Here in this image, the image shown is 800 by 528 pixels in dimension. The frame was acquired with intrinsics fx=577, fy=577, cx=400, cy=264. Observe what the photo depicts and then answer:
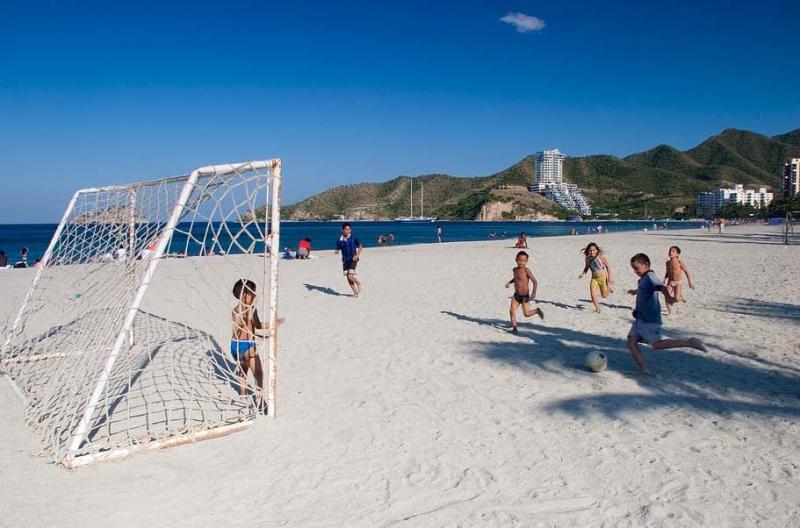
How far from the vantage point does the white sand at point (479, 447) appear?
3.60 meters

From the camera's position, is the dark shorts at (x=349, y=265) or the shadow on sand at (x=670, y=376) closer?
the shadow on sand at (x=670, y=376)

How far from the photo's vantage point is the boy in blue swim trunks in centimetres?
543

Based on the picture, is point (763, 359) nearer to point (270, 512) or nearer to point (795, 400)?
point (795, 400)

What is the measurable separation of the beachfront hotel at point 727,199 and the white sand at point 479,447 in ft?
490

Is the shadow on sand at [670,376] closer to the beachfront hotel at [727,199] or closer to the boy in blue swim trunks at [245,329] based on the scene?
the boy in blue swim trunks at [245,329]

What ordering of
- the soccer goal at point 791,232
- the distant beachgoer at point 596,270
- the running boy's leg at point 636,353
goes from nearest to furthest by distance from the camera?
the running boy's leg at point 636,353, the distant beachgoer at point 596,270, the soccer goal at point 791,232

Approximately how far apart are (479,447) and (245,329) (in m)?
2.45

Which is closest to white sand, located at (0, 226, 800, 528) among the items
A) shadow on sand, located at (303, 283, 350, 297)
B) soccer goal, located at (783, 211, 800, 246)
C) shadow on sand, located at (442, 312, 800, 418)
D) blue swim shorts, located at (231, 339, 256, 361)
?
shadow on sand, located at (442, 312, 800, 418)

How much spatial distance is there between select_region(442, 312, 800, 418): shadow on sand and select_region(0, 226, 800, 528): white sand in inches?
1.0

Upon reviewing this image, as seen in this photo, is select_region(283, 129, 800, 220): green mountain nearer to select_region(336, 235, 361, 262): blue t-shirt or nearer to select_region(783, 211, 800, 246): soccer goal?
select_region(783, 211, 800, 246): soccer goal

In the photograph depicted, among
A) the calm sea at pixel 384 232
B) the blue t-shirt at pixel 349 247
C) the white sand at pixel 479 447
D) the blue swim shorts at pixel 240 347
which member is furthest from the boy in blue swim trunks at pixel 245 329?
the calm sea at pixel 384 232

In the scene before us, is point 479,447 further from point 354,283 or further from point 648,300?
point 354,283

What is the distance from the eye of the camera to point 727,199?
148 metres

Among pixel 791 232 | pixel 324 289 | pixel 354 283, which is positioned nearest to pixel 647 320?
pixel 354 283
